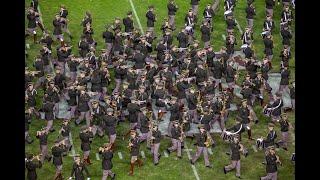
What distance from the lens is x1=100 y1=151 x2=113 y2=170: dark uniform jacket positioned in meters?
30.6

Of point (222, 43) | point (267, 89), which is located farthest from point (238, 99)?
point (222, 43)

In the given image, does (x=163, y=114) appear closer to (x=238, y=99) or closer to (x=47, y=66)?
(x=238, y=99)

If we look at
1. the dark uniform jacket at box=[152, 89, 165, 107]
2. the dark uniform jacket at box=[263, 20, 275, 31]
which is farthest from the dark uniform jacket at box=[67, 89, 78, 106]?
the dark uniform jacket at box=[263, 20, 275, 31]

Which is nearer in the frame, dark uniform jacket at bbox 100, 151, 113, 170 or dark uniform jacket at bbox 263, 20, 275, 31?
dark uniform jacket at bbox 100, 151, 113, 170

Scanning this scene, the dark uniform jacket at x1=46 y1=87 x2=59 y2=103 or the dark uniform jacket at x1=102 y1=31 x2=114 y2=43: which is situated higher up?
the dark uniform jacket at x1=102 y1=31 x2=114 y2=43

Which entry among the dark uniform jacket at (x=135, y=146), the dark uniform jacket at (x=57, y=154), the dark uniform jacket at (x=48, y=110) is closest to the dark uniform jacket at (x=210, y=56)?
the dark uniform jacket at (x=135, y=146)

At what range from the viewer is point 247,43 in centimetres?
3834

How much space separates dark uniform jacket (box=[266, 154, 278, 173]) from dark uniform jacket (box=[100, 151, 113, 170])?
17.2ft

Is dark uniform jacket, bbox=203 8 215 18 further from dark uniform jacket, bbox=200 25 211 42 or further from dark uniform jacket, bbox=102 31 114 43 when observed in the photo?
dark uniform jacket, bbox=102 31 114 43

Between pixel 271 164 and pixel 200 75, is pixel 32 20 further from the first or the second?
pixel 271 164

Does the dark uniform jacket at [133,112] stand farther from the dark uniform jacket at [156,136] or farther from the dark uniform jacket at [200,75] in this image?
the dark uniform jacket at [200,75]

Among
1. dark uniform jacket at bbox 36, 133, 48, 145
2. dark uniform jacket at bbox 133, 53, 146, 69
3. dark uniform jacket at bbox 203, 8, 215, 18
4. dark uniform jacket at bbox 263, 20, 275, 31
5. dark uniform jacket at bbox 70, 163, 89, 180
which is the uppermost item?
dark uniform jacket at bbox 203, 8, 215, 18

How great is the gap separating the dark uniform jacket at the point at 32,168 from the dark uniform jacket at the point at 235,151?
6.52m

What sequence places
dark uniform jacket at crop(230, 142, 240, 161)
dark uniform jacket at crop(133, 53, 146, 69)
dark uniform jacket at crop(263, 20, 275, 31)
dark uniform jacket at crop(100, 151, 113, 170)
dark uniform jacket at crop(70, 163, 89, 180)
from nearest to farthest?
dark uniform jacket at crop(70, 163, 89, 180)
dark uniform jacket at crop(100, 151, 113, 170)
dark uniform jacket at crop(230, 142, 240, 161)
dark uniform jacket at crop(133, 53, 146, 69)
dark uniform jacket at crop(263, 20, 275, 31)
